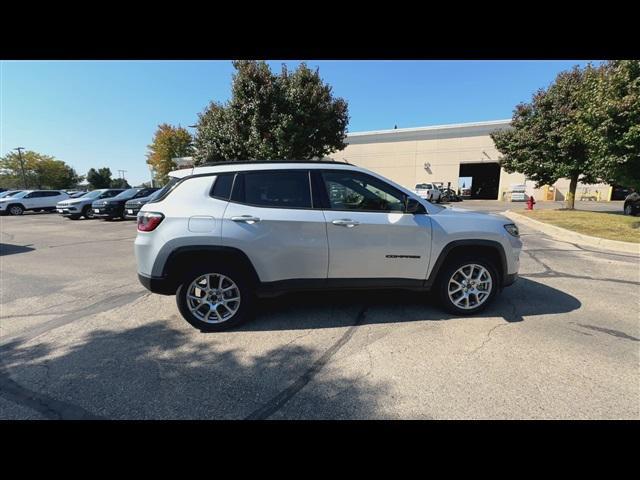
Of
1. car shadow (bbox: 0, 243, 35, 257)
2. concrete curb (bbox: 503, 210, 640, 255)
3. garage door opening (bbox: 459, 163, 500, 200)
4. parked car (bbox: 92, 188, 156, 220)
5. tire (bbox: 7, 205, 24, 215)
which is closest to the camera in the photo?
concrete curb (bbox: 503, 210, 640, 255)

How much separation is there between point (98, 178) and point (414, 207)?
89.7 m

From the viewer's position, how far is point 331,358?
2.89 meters

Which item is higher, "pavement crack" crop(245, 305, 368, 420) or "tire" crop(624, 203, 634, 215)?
"tire" crop(624, 203, 634, 215)

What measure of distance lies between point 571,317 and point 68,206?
21.4m

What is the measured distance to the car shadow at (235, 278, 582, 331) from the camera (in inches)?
143

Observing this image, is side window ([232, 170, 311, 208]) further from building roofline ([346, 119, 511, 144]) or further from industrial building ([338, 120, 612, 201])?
building roofline ([346, 119, 511, 144])

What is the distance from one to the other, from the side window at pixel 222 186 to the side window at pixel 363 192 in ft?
3.53

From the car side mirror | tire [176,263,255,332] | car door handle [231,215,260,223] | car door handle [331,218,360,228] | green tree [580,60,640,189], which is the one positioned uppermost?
green tree [580,60,640,189]

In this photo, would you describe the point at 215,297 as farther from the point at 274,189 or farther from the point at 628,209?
the point at 628,209

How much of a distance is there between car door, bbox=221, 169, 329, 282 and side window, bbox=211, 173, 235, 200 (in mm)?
58

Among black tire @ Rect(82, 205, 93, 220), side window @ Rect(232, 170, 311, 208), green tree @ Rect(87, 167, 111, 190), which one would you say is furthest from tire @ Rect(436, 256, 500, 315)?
green tree @ Rect(87, 167, 111, 190)

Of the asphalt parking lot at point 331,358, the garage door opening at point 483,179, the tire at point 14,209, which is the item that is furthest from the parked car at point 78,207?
the garage door opening at point 483,179

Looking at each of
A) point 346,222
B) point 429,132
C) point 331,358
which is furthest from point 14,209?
point 429,132
